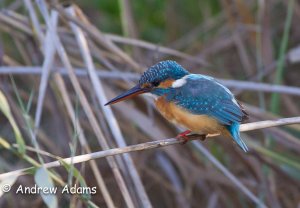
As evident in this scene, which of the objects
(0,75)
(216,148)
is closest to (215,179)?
(216,148)

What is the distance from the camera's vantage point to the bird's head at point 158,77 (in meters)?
2.47

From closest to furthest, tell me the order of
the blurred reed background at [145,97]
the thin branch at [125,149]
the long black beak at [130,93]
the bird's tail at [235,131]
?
the thin branch at [125,149], the bird's tail at [235,131], the long black beak at [130,93], the blurred reed background at [145,97]

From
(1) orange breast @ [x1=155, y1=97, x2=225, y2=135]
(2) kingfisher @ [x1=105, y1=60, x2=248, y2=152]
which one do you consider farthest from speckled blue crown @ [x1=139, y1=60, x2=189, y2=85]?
(1) orange breast @ [x1=155, y1=97, x2=225, y2=135]

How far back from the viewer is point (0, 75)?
309 centimetres

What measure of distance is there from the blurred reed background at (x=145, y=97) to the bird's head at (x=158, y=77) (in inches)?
8.2

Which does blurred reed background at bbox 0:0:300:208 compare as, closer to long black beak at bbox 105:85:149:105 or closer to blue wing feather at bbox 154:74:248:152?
long black beak at bbox 105:85:149:105

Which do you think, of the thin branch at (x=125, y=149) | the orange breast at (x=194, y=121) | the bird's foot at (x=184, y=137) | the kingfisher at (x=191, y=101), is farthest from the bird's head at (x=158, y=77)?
the thin branch at (x=125, y=149)

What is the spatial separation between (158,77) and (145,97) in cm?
55

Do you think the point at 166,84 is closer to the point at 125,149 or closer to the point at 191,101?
the point at 191,101

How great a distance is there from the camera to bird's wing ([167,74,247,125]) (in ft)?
7.66

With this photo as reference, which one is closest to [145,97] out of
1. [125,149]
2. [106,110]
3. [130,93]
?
[106,110]

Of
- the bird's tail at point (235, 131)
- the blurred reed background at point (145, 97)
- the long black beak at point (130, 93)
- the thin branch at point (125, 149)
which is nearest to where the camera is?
the thin branch at point (125, 149)

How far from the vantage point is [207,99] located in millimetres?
2426

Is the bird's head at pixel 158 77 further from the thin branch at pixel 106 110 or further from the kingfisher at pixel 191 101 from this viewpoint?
the thin branch at pixel 106 110
